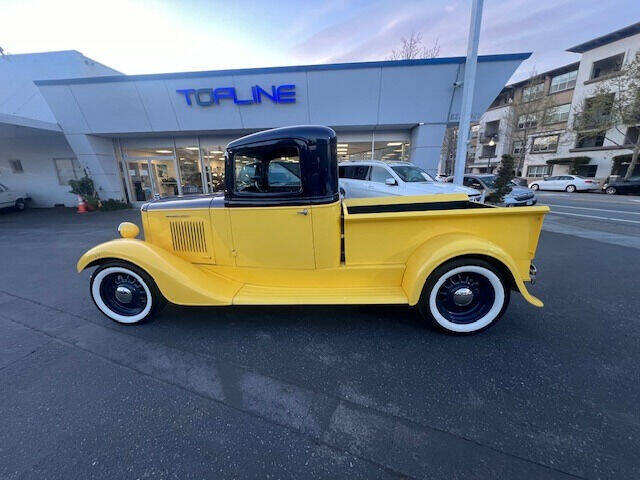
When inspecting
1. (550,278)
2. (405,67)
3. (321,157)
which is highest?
(405,67)

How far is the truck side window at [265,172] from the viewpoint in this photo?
2727 millimetres

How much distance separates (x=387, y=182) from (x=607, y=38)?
3280 cm

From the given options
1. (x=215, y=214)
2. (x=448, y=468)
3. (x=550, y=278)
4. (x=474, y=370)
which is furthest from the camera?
(x=550, y=278)

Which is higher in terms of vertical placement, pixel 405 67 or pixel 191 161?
pixel 405 67

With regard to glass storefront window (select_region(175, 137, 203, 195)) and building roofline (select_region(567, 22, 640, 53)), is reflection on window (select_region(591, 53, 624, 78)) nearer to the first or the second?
building roofline (select_region(567, 22, 640, 53))

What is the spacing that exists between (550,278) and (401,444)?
158 inches

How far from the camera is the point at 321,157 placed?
2.63 metres

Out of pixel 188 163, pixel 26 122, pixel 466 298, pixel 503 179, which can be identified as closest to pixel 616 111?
pixel 503 179

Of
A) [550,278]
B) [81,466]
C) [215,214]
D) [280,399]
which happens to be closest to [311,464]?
[280,399]

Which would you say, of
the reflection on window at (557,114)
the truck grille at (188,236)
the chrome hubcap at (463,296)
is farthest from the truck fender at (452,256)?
the reflection on window at (557,114)

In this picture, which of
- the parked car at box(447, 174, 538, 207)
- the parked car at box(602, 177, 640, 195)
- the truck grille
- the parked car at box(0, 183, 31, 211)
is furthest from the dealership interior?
the parked car at box(602, 177, 640, 195)

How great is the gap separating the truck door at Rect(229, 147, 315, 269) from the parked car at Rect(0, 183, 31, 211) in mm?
16856

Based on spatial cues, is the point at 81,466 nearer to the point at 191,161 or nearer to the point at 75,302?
the point at 75,302

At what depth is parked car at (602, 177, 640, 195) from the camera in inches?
670
